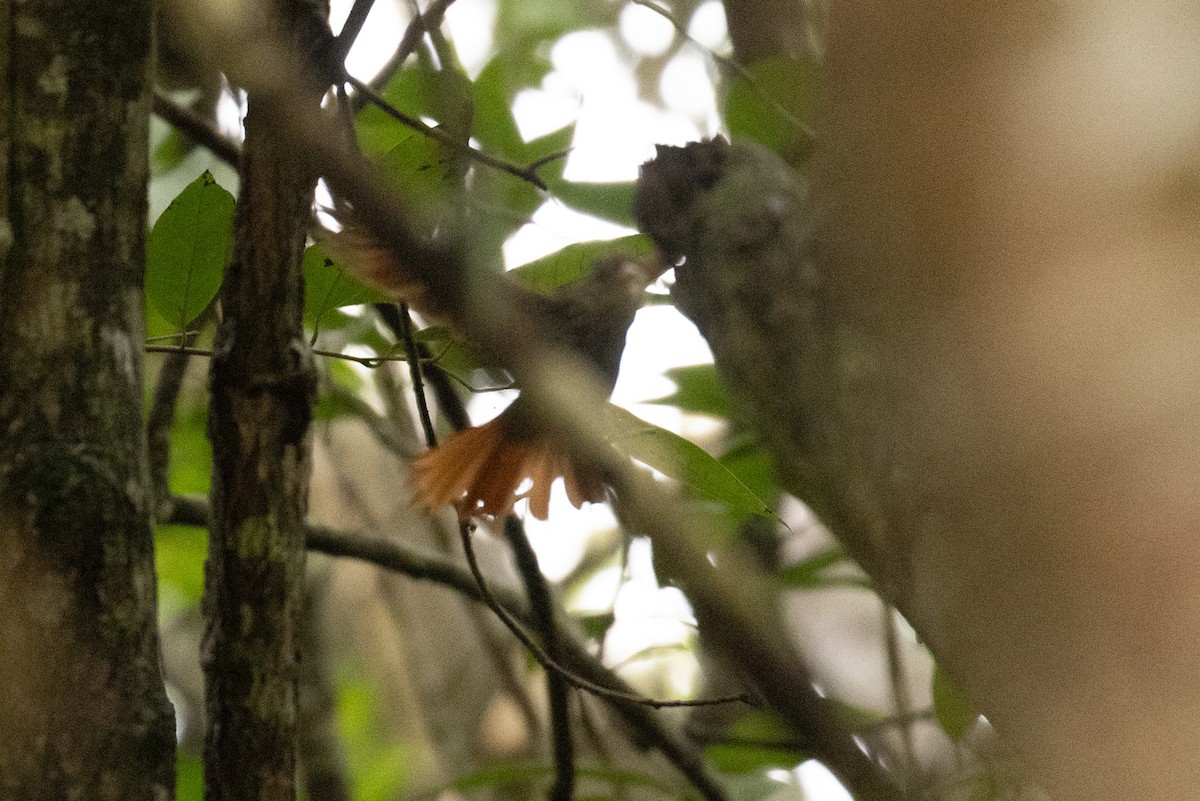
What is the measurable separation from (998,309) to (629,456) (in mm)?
308

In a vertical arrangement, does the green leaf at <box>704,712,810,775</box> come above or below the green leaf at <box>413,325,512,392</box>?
below

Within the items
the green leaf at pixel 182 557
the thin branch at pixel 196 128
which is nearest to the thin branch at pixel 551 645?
the thin branch at pixel 196 128

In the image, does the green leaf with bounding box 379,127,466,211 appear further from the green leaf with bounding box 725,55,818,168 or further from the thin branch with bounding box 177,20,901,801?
the green leaf with bounding box 725,55,818,168

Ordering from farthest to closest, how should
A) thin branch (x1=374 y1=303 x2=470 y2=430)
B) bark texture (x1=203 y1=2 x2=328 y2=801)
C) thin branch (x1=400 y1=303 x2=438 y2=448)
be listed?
thin branch (x1=374 y1=303 x2=470 y2=430) < thin branch (x1=400 y1=303 x2=438 y2=448) < bark texture (x1=203 y1=2 x2=328 y2=801)

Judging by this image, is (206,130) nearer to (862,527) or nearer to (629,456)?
(629,456)

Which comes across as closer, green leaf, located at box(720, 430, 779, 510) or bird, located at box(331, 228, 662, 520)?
bird, located at box(331, 228, 662, 520)

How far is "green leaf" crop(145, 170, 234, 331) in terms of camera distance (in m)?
0.75

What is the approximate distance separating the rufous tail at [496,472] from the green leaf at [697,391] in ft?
1.23

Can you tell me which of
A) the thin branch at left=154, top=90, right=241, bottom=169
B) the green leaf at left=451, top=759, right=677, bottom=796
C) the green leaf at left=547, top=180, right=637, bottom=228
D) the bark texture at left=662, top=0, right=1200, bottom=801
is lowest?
the green leaf at left=451, top=759, right=677, bottom=796

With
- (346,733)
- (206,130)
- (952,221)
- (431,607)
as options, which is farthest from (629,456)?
(431,607)

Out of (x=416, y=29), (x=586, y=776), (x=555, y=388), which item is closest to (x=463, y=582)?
(x=586, y=776)

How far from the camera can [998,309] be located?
492 millimetres

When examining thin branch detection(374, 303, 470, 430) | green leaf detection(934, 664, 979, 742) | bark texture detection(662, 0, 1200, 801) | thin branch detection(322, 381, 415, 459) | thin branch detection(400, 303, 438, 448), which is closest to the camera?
bark texture detection(662, 0, 1200, 801)

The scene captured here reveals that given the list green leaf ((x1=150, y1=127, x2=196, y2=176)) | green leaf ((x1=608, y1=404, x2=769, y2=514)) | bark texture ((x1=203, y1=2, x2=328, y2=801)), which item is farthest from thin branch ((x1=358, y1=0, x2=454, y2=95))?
green leaf ((x1=150, y1=127, x2=196, y2=176))
